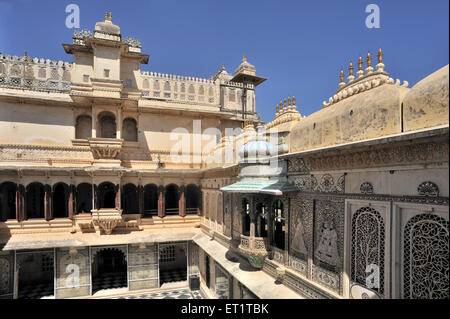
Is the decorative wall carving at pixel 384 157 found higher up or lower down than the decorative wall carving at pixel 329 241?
higher up

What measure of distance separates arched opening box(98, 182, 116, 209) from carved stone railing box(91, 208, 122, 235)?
2.57 feet

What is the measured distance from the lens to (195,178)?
1450cm

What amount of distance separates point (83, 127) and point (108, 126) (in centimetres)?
129

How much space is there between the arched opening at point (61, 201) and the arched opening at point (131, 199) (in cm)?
288

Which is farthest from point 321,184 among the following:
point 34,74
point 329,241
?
point 34,74

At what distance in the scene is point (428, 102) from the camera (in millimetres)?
3752

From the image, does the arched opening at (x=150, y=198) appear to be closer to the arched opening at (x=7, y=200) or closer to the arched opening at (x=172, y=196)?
the arched opening at (x=172, y=196)

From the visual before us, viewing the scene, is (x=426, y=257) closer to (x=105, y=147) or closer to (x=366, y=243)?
(x=366, y=243)

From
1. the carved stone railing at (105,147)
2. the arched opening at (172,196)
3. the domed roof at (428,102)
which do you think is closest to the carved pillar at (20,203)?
the carved stone railing at (105,147)

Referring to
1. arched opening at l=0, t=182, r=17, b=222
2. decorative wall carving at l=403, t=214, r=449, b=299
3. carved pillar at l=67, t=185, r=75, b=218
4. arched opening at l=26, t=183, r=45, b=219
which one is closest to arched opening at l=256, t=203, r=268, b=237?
decorative wall carving at l=403, t=214, r=449, b=299

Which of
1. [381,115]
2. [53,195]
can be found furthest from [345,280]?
[53,195]

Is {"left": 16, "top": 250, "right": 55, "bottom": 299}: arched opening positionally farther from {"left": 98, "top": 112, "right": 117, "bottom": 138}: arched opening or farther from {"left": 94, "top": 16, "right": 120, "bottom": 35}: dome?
{"left": 94, "top": 16, "right": 120, "bottom": 35}: dome

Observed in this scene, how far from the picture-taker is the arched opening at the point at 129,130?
1520 cm
